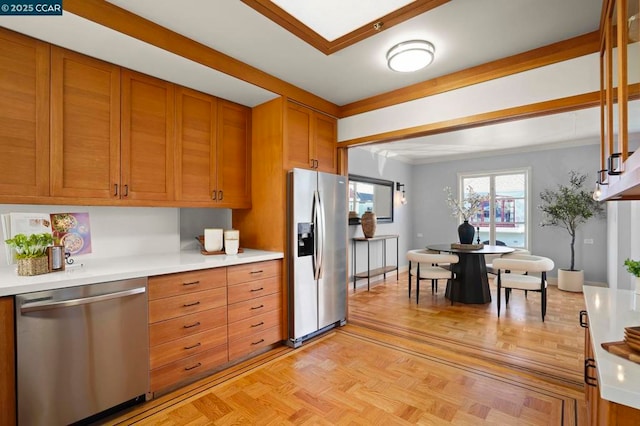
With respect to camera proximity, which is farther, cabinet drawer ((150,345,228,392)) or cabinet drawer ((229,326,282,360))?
cabinet drawer ((229,326,282,360))

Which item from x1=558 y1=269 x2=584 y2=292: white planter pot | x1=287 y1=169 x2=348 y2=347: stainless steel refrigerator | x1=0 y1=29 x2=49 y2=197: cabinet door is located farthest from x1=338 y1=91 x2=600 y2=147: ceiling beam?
x1=558 y1=269 x2=584 y2=292: white planter pot

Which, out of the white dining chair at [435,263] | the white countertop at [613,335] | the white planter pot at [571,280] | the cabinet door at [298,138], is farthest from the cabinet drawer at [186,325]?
the white planter pot at [571,280]

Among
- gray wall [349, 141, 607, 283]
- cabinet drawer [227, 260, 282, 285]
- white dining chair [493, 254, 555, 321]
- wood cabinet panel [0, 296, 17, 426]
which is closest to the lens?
wood cabinet panel [0, 296, 17, 426]

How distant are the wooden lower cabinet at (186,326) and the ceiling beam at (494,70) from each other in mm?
2375

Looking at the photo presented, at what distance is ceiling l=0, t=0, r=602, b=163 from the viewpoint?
1913 mm

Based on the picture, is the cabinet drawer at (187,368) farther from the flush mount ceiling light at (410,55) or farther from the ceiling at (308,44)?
the flush mount ceiling light at (410,55)

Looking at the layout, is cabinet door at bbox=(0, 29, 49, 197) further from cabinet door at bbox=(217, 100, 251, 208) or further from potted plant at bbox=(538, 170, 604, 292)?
potted plant at bbox=(538, 170, 604, 292)

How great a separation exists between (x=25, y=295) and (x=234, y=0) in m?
2.01

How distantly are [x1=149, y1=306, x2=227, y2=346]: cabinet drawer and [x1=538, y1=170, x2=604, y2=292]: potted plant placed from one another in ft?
18.4

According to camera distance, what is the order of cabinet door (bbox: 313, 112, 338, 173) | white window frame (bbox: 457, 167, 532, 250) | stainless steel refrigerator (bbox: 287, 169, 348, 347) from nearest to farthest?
stainless steel refrigerator (bbox: 287, 169, 348, 347), cabinet door (bbox: 313, 112, 338, 173), white window frame (bbox: 457, 167, 532, 250)

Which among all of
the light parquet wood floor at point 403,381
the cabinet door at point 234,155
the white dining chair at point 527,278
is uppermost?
the cabinet door at point 234,155

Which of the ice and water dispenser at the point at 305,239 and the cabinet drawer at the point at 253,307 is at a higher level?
the ice and water dispenser at the point at 305,239

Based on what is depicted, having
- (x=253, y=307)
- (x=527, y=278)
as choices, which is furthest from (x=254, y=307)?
(x=527, y=278)

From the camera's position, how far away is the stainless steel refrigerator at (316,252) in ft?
9.94
